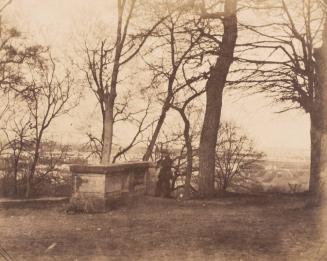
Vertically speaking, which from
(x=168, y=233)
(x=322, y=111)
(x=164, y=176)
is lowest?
(x=168, y=233)

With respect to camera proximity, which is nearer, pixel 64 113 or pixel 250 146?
pixel 64 113

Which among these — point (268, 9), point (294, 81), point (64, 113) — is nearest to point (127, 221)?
point (294, 81)

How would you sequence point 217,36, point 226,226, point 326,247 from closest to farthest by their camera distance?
point 326,247
point 226,226
point 217,36

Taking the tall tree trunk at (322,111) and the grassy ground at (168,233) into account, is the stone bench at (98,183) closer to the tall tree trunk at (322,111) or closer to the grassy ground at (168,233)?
the grassy ground at (168,233)

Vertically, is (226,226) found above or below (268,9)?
below

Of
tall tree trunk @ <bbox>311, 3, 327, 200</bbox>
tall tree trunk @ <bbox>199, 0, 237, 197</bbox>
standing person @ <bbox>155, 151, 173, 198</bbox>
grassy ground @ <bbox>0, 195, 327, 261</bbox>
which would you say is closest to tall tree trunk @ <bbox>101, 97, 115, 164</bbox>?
grassy ground @ <bbox>0, 195, 327, 261</bbox>

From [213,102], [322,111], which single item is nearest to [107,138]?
[213,102]

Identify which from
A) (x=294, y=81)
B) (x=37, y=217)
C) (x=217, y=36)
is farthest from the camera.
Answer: (x=217, y=36)

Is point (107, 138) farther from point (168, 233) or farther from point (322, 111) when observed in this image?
point (322, 111)

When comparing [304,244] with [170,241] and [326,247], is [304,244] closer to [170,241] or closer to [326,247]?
[326,247]
